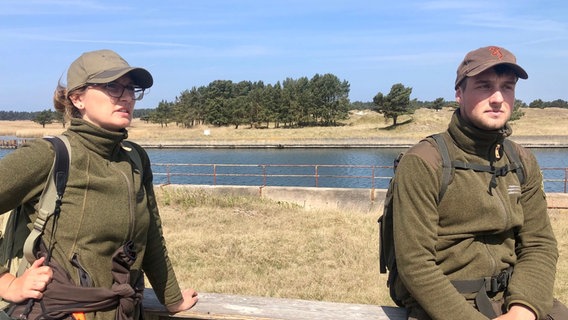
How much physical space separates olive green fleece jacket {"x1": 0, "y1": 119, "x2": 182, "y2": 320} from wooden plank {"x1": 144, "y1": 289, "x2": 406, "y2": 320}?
50 centimetres

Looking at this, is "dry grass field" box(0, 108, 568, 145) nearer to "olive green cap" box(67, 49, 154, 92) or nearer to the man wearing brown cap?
the man wearing brown cap

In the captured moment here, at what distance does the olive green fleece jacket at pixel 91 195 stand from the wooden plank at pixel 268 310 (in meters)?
0.50

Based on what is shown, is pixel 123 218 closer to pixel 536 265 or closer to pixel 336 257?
pixel 536 265

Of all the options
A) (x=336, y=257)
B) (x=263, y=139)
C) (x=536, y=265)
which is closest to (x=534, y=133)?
(x=263, y=139)

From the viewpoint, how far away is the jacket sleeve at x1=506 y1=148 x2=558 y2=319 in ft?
6.24

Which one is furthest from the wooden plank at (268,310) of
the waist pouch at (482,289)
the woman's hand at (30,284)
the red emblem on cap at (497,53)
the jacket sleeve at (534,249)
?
the red emblem on cap at (497,53)

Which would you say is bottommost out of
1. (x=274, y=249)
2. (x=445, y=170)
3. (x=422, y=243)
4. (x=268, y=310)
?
(x=274, y=249)

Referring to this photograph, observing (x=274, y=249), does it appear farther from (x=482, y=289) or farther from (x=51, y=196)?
(x=51, y=196)

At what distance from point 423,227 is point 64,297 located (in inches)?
54.9

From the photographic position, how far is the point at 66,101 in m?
1.82

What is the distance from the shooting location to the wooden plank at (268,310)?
2.21m

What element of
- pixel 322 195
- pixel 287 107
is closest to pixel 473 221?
pixel 322 195

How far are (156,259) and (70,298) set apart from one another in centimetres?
55

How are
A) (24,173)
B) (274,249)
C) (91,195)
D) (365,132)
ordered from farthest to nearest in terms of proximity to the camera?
(365,132), (274,249), (91,195), (24,173)
